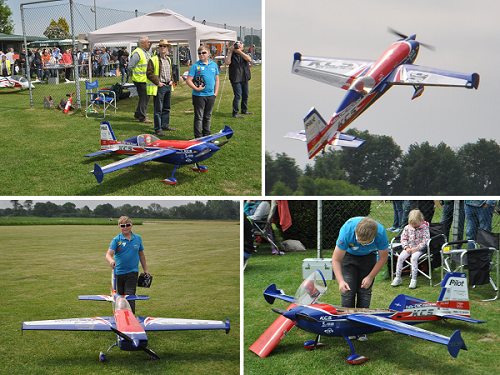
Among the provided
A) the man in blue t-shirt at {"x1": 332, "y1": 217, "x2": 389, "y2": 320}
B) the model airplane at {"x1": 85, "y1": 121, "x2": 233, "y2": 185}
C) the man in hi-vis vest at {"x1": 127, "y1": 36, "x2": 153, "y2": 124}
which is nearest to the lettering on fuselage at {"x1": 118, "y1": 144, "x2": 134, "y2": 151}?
the model airplane at {"x1": 85, "y1": 121, "x2": 233, "y2": 185}

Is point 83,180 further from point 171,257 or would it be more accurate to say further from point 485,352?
point 485,352

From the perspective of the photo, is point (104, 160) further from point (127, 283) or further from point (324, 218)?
point (324, 218)

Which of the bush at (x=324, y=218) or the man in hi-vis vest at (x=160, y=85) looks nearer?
the man in hi-vis vest at (x=160, y=85)

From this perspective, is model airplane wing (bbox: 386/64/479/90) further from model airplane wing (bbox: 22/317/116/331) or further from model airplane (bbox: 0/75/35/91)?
model airplane (bbox: 0/75/35/91)

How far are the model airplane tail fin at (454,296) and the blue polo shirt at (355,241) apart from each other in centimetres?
120

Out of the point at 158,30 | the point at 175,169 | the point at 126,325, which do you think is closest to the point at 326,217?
the point at 175,169

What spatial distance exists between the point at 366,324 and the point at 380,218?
7169 millimetres

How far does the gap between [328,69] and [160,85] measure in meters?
4.19

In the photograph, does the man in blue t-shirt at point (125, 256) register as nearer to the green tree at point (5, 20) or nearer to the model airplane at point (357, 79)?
the model airplane at point (357, 79)

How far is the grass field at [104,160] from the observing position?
6.81m

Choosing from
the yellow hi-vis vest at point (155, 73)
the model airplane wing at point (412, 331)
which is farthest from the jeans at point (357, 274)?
the yellow hi-vis vest at point (155, 73)

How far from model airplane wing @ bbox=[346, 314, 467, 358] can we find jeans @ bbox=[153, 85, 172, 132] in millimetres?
6449

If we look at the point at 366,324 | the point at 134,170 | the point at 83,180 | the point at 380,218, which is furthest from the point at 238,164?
the point at 380,218

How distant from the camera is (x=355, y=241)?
15.2 ft
